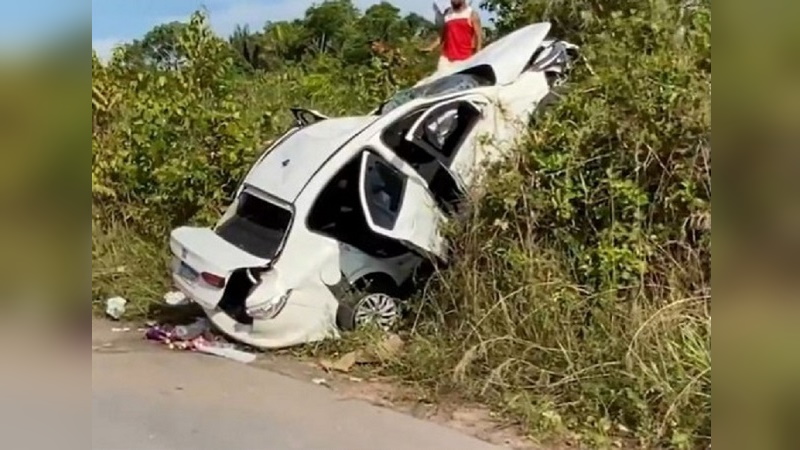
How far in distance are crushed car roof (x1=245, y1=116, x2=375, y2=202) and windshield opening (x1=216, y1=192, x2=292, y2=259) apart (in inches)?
3.6

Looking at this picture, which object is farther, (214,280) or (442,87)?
(442,87)

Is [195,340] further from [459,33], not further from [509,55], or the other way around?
[459,33]

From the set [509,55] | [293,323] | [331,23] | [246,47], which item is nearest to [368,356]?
[293,323]

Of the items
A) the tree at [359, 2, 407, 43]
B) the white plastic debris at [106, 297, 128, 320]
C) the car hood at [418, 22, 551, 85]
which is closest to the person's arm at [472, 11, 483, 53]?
the car hood at [418, 22, 551, 85]

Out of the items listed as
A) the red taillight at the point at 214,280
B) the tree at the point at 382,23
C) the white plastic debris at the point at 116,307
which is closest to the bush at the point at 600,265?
the red taillight at the point at 214,280

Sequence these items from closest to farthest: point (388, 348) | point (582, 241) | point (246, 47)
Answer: point (582, 241)
point (388, 348)
point (246, 47)

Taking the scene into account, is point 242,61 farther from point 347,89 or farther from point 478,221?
point 478,221

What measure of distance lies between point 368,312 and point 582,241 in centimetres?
109

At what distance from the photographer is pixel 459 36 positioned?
542 cm

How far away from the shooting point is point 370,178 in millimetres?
4535

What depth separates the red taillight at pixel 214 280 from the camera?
4332 mm

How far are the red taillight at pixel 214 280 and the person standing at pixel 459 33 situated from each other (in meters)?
1.89

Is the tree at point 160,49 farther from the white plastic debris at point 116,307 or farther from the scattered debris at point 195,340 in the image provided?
the scattered debris at point 195,340
